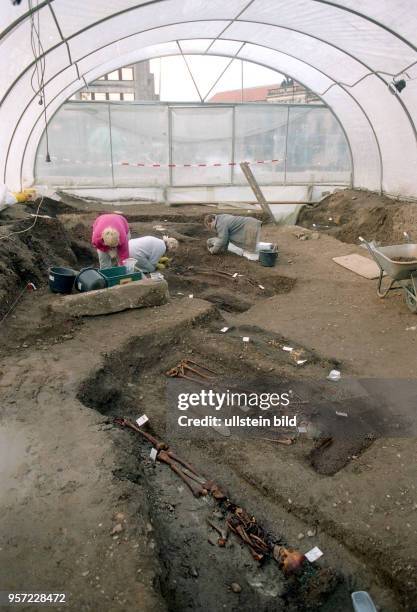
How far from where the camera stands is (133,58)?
12.3m

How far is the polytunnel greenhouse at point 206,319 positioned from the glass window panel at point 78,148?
66mm

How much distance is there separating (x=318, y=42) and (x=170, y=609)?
38.2ft

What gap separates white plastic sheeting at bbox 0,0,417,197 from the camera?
7.57 m

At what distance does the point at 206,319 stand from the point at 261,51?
9.57 meters

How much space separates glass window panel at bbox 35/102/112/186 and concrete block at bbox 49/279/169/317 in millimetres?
9281

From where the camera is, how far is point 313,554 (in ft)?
10.4

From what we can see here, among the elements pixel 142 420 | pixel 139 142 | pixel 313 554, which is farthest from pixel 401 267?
pixel 139 142

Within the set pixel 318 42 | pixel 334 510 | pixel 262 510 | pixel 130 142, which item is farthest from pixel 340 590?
pixel 130 142

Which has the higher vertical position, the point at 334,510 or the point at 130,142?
the point at 130,142

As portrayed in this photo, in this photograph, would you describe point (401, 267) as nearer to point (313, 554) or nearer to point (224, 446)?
point (224, 446)

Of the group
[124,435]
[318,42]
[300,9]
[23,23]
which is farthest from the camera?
[318,42]

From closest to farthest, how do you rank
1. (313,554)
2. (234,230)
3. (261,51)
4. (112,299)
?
(313,554), (112,299), (234,230), (261,51)

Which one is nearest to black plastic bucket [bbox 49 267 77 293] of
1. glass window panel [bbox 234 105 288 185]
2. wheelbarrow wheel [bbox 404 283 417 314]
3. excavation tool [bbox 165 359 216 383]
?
excavation tool [bbox 165 359 216 383]

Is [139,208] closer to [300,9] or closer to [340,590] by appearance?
[300,9]
